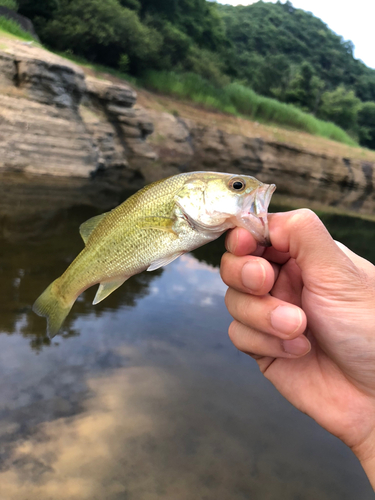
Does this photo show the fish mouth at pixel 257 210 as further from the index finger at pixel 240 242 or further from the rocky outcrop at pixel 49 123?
the rocky outcrop at pixel 49 123

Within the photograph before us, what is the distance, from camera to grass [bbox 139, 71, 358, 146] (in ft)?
81.7

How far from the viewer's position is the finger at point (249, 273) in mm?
1856

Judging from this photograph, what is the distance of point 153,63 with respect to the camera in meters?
25.7

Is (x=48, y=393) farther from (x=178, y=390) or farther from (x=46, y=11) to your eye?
(x=46, y=11)

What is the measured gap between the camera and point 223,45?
1654 inches

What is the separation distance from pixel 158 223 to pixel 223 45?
A: 46734 millimetres

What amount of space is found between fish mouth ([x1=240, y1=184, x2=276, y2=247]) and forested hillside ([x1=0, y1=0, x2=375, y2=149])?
21713 millimetres

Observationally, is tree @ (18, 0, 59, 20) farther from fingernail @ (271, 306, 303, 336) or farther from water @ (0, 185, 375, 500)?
fingernail @ (271, 306, 303, 336)

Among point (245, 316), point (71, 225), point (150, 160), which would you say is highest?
point (245, 316)

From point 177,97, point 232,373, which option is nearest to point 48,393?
point 232,373

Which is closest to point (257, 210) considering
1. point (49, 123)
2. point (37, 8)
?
point (49, 123)

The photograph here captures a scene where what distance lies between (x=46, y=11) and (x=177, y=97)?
Result: 9097 millimetres

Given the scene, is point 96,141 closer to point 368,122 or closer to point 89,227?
point 89,227

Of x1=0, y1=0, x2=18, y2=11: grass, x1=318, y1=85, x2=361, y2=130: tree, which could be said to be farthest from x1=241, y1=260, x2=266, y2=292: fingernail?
x1=318, y1=85, x2=361, y2=130: tree
